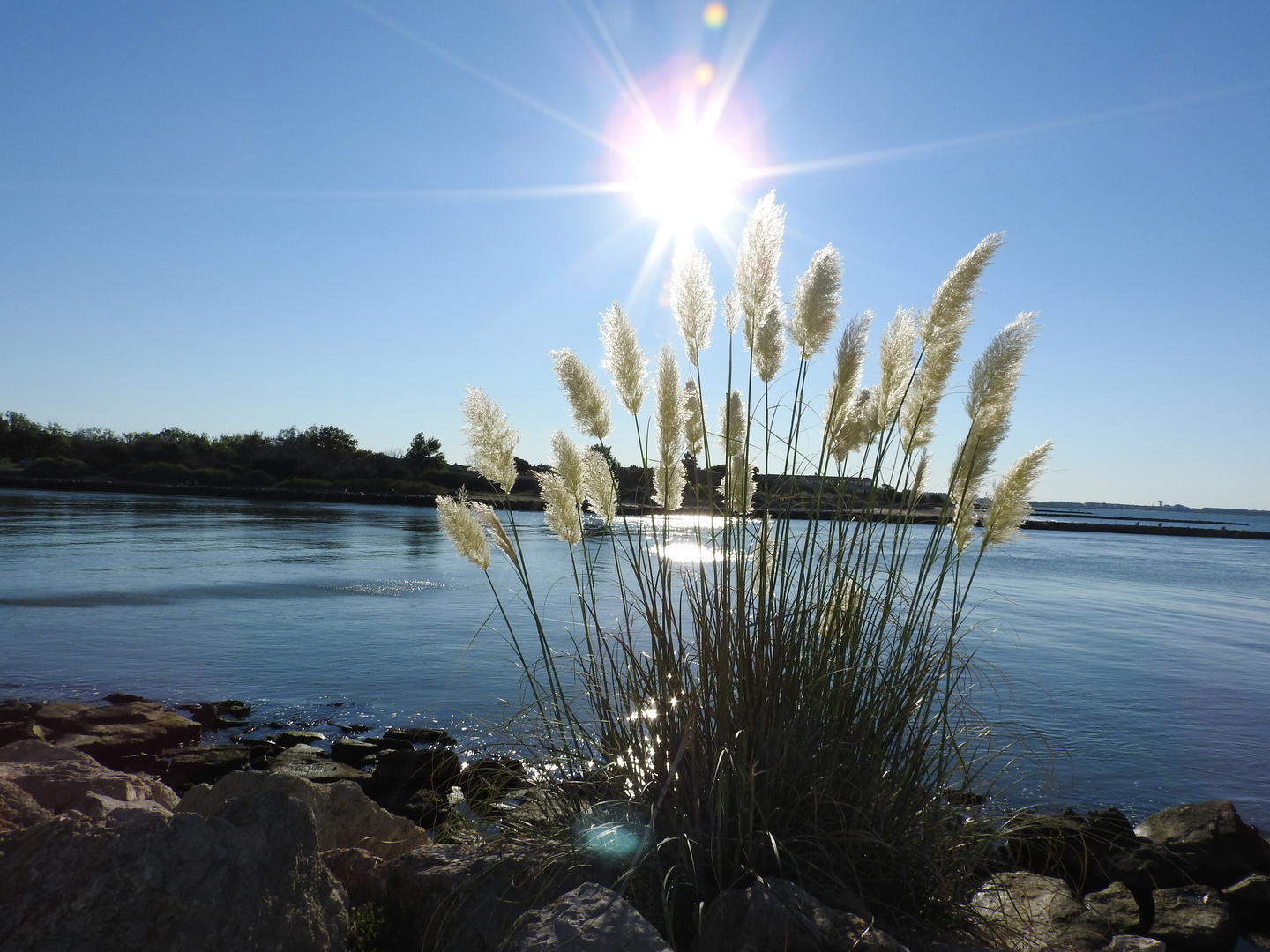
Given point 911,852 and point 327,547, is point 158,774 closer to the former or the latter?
point 911,852

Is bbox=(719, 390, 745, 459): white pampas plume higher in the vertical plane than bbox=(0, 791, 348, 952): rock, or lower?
higher

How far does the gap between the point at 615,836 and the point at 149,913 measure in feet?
4.05

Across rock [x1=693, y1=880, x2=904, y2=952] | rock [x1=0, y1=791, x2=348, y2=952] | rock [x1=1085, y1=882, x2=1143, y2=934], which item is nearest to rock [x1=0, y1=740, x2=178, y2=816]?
rock [x1=0, y1=791, x2=348, y2=952]

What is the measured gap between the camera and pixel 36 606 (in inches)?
425

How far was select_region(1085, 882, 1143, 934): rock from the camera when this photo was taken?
3.72m

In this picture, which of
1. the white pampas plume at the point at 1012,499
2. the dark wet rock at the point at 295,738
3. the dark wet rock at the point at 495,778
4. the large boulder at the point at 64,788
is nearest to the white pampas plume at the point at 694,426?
the white pampas plume at the point at 1012,499

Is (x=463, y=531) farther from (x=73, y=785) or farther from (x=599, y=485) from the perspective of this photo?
(x=73, y=785)

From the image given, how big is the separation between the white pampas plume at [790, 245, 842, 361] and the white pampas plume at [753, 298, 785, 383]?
0.07 metres

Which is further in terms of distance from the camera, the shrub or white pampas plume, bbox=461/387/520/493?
white pampas plume, bbox=461/387/520/493

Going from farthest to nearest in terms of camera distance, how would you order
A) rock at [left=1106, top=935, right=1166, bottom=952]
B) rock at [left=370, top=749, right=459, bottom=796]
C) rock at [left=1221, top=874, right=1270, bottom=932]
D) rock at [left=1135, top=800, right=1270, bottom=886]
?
rock at [left=370, top=749, right=459, bottom=796] → rock at [left=1135, top=800, right=1270, bottom=886] → rock at [left=1221, top=874, right=1270, bottom=932] → rock at [left=1106, top=935, right=1166, bottom=952]

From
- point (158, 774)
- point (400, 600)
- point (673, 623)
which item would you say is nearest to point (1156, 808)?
point (673, 623)

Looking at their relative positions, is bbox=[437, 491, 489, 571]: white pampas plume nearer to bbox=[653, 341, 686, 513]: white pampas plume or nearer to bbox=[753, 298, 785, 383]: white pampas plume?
bbox=[653, 341, 686, 513]: white pampas plume

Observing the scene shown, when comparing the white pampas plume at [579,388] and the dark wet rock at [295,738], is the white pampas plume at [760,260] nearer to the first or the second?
the white pampas plume at [579,388]

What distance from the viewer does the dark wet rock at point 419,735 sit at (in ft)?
20.6
